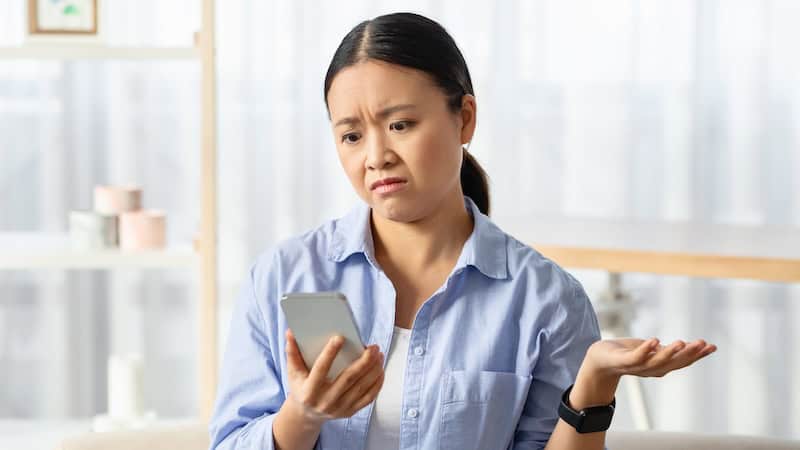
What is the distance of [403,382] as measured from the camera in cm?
130

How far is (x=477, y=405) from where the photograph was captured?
1.29 meters

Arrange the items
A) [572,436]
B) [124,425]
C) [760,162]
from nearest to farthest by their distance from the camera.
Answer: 1. [572,436]
2. [124,425]
3. [760,162]

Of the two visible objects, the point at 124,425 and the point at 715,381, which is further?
the point at 715,381

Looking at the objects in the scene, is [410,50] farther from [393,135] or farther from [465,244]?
[465,244]

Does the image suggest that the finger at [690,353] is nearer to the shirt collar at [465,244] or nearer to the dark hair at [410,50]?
the shirt collar at [465,244]

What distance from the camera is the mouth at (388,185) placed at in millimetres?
1253

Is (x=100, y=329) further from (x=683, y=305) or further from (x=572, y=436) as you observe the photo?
(x=572, y=436)

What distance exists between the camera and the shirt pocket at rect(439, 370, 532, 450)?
1294 mm

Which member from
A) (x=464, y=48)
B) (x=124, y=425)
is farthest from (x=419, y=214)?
(x=464, y=48)

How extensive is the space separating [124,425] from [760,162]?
5.38 feet

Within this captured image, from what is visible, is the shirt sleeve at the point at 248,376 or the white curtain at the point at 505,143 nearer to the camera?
the shirt sleeve at the point at 248,376

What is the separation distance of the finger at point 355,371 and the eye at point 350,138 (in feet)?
0.86

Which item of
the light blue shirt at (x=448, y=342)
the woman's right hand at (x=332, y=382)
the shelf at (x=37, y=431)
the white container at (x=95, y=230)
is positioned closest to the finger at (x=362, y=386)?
the woman's right hand at (x=332, y=382)

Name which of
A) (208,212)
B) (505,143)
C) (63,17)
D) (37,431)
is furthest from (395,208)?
(37,431)
